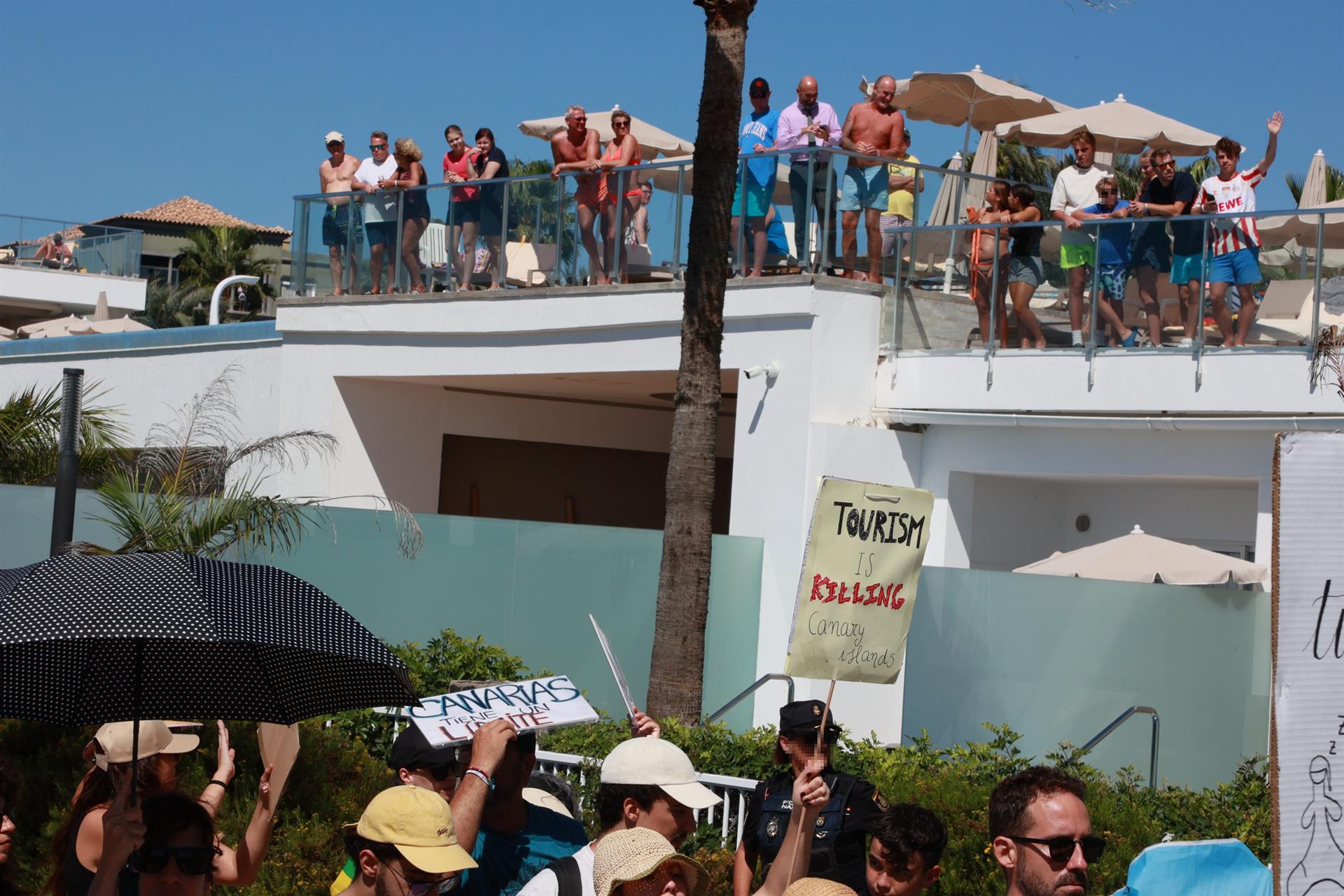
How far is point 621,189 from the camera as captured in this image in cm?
1703

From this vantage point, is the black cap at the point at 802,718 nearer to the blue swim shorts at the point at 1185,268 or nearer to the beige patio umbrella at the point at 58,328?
the blue swim shorts at the point at 1185,268

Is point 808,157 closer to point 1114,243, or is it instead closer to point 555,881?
point 1114,243

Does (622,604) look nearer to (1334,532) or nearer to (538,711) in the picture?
(538,711)

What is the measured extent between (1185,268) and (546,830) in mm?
9846

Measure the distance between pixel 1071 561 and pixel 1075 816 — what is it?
31.8 feet

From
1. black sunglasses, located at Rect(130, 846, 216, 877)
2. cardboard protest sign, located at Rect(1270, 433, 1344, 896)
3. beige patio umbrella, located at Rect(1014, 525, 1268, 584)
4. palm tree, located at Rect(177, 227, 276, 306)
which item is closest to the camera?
cardboard protest sign, located at Rect(1270, 433, 1344, 896)

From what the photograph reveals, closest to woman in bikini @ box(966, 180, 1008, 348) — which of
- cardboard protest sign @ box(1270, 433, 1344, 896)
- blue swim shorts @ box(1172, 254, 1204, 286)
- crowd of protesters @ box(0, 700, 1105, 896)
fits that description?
blue swim shorts @ box(1172, 254, 1204, 286)

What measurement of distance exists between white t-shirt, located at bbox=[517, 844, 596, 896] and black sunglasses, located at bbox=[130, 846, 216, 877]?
94 centimetres

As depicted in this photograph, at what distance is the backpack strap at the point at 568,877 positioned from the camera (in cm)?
471

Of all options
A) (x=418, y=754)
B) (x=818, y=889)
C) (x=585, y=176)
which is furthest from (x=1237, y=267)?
(x=818, y=889)

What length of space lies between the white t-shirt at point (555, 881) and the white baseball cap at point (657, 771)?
16.0 inches

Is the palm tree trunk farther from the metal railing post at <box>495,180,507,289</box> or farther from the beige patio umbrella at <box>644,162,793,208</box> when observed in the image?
the metal railing post at <box>495,180,507,289</box>

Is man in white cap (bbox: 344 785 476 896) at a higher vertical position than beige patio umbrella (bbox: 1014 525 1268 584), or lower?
lower

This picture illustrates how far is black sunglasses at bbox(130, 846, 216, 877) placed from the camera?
4.78 m
